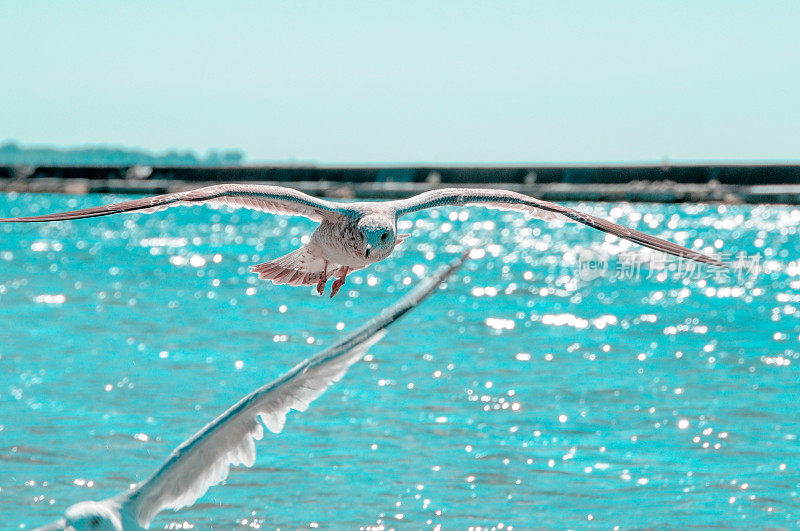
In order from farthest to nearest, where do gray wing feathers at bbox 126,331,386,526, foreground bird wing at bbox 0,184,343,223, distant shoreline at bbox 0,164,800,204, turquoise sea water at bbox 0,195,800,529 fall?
distant shoreline at bbox 0,164,800,204, turquoise sea water at bbox 0,195,800,529, foreground bird wing at bbox 0,184,343,223, gray wing feathers at bbox 126,331,386,526

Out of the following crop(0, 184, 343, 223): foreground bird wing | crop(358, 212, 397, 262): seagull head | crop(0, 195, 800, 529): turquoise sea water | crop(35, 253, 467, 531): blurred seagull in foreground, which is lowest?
crop(0, 195, 800, 529): turquoise sea water

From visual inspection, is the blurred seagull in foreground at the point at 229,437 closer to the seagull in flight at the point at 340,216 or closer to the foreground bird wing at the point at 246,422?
the foreground bird wing at the point at 246,422

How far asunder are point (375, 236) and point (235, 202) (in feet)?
5.19

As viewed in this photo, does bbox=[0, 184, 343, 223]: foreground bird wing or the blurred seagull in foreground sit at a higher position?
bbox=[0, 184, 343, 223]: foreground bird wing

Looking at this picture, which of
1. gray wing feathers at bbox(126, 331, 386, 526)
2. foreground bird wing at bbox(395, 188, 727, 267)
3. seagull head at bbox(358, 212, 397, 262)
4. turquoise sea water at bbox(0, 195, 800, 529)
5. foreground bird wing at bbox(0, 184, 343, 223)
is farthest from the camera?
turquoise sea water at bbox(0, 195, 800, 529)

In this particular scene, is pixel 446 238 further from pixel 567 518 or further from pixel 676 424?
pixel 567 518

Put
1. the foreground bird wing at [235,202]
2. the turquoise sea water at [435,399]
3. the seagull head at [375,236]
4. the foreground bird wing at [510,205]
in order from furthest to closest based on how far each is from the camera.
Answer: the turquoise sea water at [435,399] → the foreground bird wing at [510,205] → the seagull head at [375,236] → the foreground bird wing at [235,202]

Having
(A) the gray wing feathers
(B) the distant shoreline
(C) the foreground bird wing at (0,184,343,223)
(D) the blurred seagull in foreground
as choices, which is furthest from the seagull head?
(B) the distant shoreline

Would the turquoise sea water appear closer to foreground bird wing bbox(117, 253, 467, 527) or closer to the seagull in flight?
the seagull in flight

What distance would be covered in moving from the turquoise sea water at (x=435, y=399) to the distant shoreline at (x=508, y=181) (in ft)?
82.9

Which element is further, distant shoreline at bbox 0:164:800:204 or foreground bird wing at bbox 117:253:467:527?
distant shoreline at bbox 0:164:800:204

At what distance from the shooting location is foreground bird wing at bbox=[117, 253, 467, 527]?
627cm

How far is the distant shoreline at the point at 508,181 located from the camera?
6172 cm

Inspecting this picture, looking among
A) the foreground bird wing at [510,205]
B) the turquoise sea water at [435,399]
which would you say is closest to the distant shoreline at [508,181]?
the turquoise sea water at [435,399]
